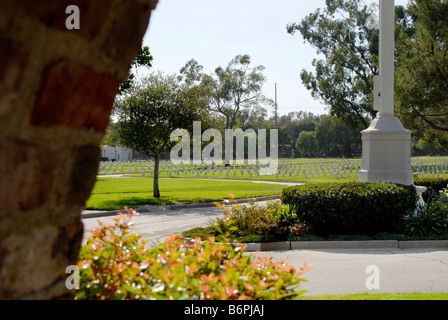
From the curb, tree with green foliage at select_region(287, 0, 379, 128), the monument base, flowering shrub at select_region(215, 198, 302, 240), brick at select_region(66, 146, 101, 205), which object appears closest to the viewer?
brick at select_region(66, 146, 101, 205)

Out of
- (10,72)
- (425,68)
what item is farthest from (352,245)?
(425,68)

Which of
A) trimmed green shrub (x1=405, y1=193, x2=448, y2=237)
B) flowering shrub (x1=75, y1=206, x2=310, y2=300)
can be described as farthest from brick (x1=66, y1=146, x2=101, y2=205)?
trimmed green shrub (x1=405, y1=193, x2=448, y2=237)

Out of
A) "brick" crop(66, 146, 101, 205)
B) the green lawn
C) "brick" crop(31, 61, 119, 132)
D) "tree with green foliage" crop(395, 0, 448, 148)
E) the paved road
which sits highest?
"tree with green foliage" crop(395, 0, 448, 148)

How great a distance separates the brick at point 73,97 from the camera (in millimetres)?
1207

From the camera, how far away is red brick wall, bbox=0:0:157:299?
1.14 meters

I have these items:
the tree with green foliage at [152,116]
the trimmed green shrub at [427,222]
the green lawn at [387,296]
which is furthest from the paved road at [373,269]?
the tree with green foliage at [152,116]

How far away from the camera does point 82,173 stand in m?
1.38

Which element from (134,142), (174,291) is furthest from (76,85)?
(134,142)

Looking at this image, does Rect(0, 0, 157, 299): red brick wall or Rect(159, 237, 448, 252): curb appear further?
Rect(159, 237, 448, 252): curb

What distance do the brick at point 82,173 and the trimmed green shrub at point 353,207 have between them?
836cm

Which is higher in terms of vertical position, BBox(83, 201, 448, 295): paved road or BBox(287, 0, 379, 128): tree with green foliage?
BBox(287, 0, 379, 128): tree with green foliage

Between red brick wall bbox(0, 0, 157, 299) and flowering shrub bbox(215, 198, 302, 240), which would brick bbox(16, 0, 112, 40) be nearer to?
red brick wall bbox(0, 0, 157, 299)

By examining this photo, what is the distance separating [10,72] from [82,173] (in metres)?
0.39

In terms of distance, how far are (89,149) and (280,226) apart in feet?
27.5
